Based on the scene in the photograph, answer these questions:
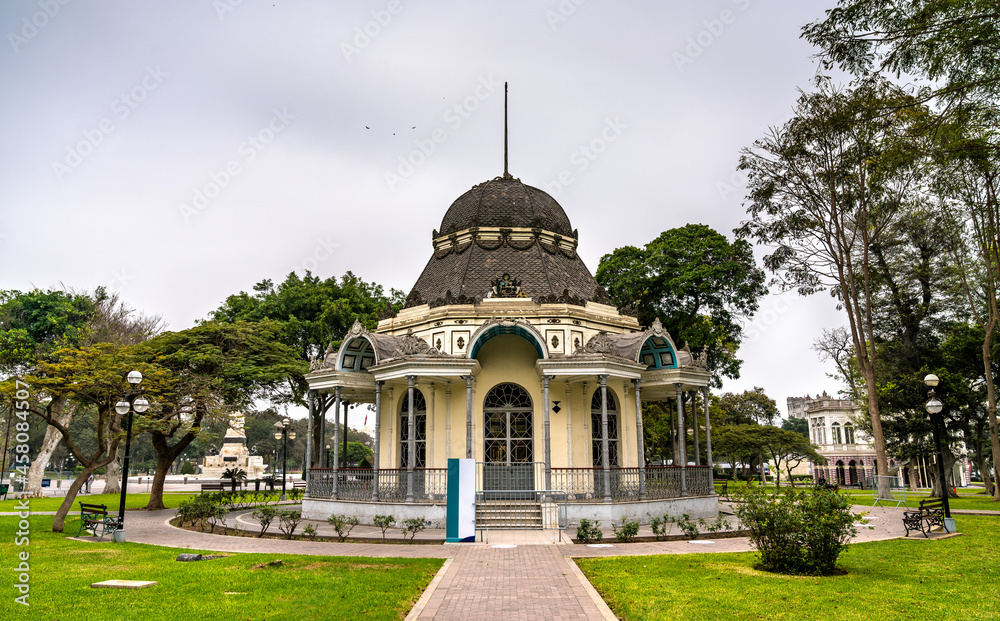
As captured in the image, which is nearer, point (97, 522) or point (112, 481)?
point (97, 522)

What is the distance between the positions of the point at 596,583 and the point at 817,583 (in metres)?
3.42

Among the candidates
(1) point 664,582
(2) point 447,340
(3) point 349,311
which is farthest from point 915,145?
(3) point 349,311

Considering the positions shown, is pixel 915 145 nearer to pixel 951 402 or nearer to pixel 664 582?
pixel 664 582

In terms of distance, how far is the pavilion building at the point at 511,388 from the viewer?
18703 millimetres

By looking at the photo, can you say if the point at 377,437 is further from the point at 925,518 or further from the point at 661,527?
the point at 925,518

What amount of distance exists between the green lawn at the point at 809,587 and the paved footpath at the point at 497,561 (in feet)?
1.95

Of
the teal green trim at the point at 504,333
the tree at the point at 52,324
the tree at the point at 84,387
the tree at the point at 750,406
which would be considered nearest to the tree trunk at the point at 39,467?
the tree at the point at 52,324

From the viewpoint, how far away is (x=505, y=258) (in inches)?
934

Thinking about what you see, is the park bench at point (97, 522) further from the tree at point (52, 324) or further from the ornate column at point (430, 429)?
the tree at point (52, 324)

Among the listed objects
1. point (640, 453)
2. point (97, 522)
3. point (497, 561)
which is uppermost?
point (640, 453)

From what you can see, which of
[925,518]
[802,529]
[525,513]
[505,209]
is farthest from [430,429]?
[925,518]

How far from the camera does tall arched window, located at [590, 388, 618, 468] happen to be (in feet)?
69.4

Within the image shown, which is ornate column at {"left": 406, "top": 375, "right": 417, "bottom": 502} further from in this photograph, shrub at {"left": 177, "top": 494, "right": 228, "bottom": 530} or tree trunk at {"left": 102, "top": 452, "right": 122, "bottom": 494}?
tree trunk at {"left": 102, "top": 452, "right": 122, "bottom": 494}

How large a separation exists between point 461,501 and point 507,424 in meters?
5.98
